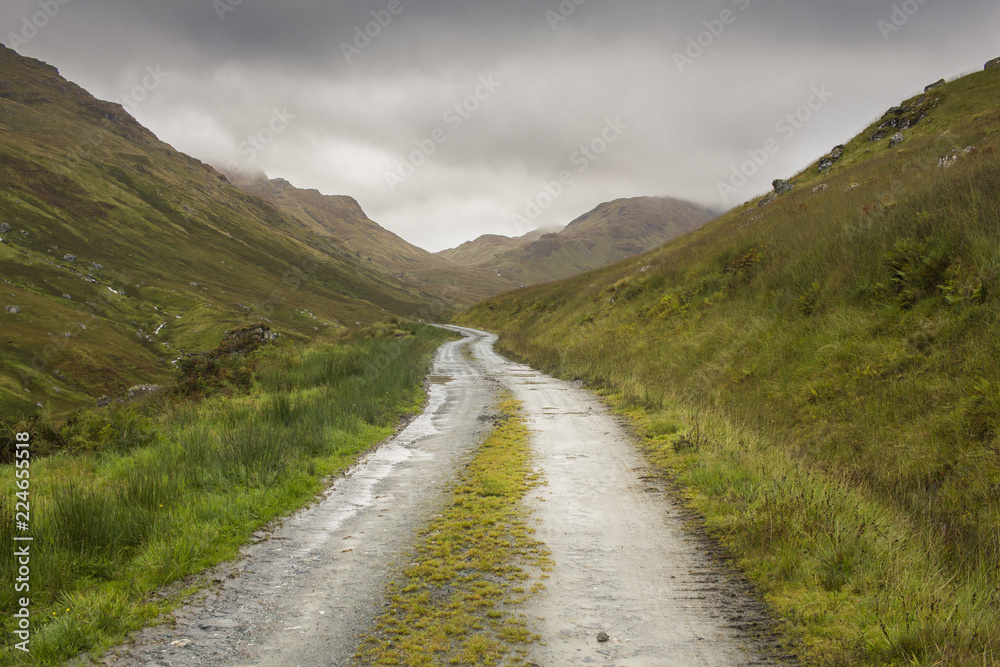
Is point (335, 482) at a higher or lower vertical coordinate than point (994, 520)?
higher

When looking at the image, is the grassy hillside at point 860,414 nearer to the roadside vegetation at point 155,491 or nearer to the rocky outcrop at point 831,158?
the roadside vegetation at point 155,491

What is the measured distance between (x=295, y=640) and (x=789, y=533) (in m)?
4.29

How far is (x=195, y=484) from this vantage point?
657 cm

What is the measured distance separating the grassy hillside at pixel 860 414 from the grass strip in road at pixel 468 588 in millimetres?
1994

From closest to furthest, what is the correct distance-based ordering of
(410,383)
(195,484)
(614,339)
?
(195,484)
(410,383)
(614,339)

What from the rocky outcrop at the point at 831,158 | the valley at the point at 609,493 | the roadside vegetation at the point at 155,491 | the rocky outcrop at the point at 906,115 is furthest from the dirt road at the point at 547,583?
the rocky outcrop at the point at 906,115

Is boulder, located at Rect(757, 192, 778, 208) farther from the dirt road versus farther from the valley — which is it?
the dirt road

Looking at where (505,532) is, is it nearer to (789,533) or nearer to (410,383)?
(789,533)

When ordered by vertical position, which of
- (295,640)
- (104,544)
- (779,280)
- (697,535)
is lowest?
(697,535)

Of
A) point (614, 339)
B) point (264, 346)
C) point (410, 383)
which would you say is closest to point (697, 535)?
point (410, 383)

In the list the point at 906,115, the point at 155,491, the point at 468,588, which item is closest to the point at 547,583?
the point at 468,588

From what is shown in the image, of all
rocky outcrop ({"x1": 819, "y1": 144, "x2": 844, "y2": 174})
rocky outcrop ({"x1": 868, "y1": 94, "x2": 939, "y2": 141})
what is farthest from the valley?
rocky outcrop ({"x1": 868, "y1": 94, "x2": 939, "y2": 141})

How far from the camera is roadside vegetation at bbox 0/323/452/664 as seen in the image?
3803mm

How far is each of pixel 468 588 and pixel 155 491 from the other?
410 cm
